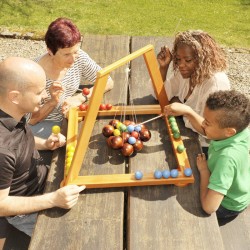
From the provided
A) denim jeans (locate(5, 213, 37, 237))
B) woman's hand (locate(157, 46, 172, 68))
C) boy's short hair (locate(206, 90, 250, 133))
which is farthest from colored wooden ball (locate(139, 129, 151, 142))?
denim jeans (locate(5, 213, 37, 237))

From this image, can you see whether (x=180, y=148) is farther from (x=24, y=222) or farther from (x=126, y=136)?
(x=24, y=222)

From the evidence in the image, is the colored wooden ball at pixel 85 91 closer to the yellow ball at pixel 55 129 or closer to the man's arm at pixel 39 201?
the yellow ball at pixel 55 129

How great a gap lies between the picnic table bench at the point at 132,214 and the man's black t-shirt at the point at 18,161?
0.19 meters

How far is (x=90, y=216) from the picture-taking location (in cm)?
212

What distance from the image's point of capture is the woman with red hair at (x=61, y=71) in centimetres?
294

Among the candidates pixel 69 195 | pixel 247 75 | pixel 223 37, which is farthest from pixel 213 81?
pixel 223 37

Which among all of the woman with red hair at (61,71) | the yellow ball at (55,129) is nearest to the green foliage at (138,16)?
the woman with red hair at (61,71)

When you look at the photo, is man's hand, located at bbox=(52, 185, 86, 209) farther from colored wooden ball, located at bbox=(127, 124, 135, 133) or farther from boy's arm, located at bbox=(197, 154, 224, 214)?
boy's arm, located at bbox=(197, 154, 224, 214)

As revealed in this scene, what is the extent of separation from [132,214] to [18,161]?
0.81 m

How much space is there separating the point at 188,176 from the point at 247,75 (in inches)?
150

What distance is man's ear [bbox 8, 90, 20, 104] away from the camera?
7.24 feet

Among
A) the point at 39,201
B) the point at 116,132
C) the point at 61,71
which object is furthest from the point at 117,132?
the point at 61,71

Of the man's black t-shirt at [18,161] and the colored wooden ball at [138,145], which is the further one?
the colored wooden ball at [138,145]

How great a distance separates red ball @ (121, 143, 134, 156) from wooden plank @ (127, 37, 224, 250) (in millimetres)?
71
